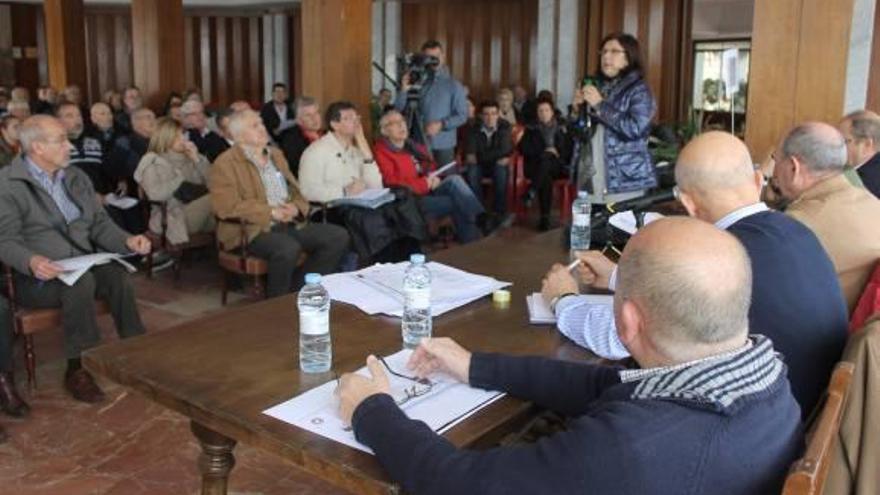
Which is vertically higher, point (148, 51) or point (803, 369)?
point (148, 51)

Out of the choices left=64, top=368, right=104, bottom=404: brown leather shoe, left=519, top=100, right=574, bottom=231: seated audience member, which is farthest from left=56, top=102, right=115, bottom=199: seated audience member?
left=519, top=100, right=574, bottom=231: seated audience member

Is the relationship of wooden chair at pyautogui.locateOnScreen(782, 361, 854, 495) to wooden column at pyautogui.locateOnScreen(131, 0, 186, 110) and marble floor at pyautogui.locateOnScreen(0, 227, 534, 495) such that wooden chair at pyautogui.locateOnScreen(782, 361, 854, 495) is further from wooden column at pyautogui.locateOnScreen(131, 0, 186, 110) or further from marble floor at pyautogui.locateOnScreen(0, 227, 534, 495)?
wooden column at pyautogui.locateOnScreen(131, 0, 186, 110)

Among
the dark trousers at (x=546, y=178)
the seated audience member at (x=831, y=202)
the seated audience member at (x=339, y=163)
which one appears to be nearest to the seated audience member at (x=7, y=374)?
the seated audience member at (x=339, y=163)

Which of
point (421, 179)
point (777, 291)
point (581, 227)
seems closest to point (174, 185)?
point (421, 179)

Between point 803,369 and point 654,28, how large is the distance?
9154 mm

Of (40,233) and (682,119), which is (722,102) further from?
(40,233)

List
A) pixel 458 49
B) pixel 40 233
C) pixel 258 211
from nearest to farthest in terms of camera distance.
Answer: pixel 40 233, pixel 258 211, pixel 458 49

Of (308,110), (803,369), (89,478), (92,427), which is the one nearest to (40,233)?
(92,427)

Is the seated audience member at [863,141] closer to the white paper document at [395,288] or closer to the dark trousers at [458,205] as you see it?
the white paper document at [395,288]

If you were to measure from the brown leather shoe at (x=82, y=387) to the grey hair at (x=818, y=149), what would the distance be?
2.82m

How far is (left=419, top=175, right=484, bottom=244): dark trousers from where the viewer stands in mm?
5980

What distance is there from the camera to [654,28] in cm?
1036

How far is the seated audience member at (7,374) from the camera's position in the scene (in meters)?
3.35

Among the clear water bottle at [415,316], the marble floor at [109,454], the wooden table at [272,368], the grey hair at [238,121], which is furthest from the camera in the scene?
the grey hair at [238,121]
